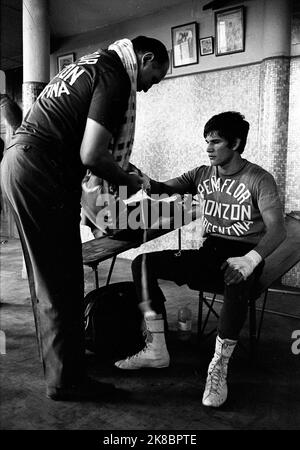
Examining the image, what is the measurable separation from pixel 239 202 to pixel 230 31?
8.78 ft

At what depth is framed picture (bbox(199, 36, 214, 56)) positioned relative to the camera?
4629 mm

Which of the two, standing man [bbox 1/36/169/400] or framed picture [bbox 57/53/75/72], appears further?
framed picture [bbox 57/53/75/72]

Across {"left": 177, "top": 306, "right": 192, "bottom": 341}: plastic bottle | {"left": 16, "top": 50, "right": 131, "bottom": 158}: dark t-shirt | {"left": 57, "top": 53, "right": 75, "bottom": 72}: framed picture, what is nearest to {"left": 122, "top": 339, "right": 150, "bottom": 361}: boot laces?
{"left": 177, "top": 306, "right": 192, "bottom": 341}: plastic bottle

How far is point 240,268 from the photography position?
2.15m

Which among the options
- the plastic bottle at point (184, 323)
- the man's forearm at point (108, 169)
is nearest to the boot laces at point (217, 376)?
the plastic bottle at point (184, 323)

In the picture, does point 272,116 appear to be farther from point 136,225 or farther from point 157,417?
point 157,417

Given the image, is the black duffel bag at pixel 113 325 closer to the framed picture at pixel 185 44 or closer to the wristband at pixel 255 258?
the wristband at pixel 255 258

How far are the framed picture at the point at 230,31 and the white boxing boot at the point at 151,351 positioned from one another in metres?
3.18

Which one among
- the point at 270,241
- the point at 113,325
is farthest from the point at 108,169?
the point at 113,325

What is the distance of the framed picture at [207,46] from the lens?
182 inches

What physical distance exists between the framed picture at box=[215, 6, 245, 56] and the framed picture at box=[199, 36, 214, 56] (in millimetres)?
81

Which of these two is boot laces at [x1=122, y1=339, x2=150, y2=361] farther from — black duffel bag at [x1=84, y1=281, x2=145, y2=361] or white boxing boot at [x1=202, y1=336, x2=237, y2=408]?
white boxing boot at [x1=202, y1=336, x2=237, y2=408]

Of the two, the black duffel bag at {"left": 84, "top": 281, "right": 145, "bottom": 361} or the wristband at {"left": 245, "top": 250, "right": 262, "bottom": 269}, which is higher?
the wristband at {"left": 245, "top": 250, "right": 262, "bottom": 269}

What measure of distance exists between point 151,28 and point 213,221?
11.0 ft
